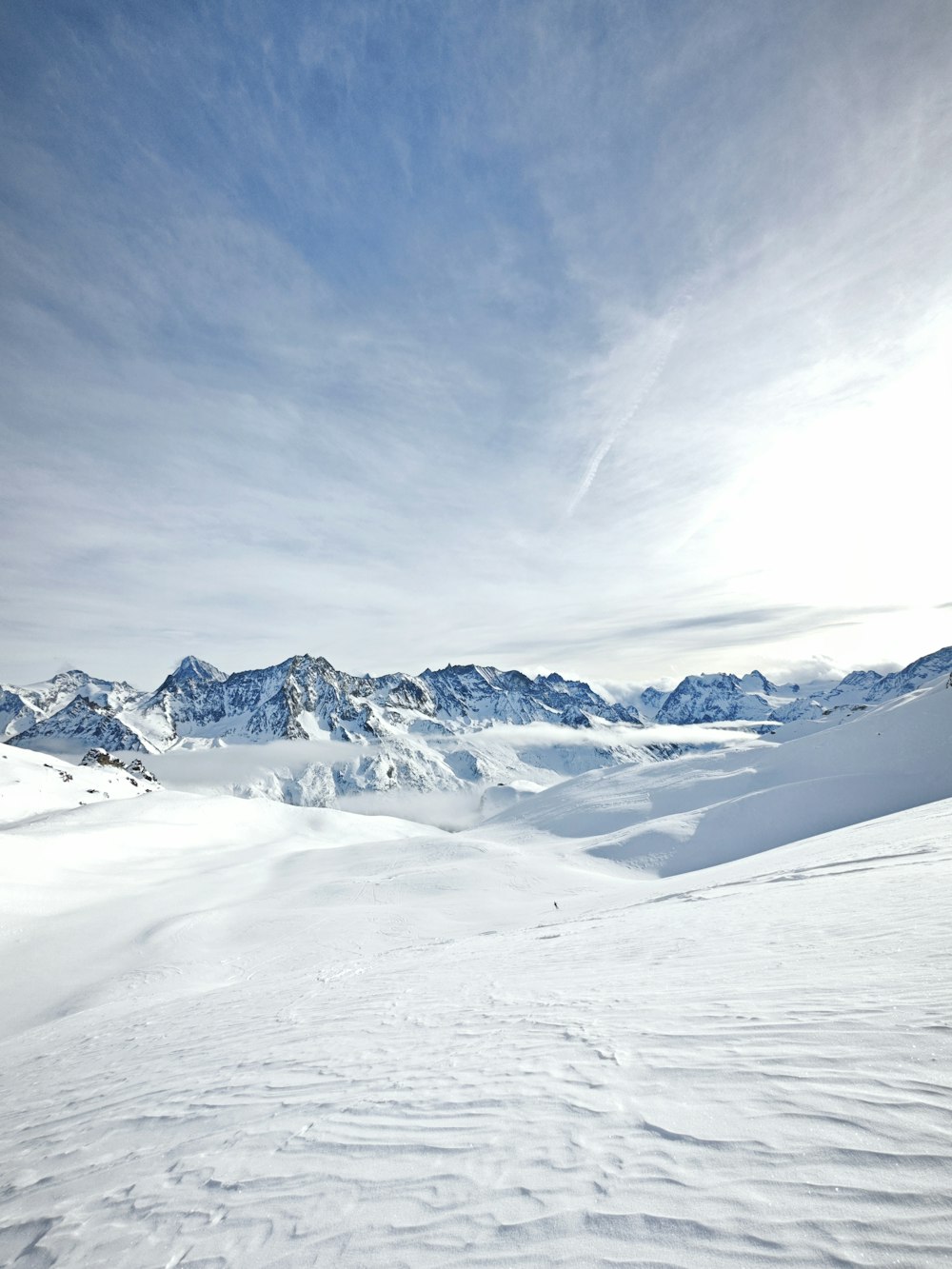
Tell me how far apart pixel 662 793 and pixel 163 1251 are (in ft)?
152

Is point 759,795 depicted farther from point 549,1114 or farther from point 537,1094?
point 549,1114

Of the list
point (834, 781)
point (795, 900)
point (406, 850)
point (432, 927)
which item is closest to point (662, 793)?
point (834, 781)

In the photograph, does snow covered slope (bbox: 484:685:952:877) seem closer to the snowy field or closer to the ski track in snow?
the snowy field

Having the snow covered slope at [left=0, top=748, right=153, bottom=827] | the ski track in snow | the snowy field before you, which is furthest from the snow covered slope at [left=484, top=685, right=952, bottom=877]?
the snow covered slope at [left=0, top=748, right=153, bottom=827]

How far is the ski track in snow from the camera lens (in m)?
2.81

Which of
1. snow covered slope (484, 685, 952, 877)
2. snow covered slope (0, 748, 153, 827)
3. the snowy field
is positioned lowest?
snow covered slope (484, 685, 952, 877)

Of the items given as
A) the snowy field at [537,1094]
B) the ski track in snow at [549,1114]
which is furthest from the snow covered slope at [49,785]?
the ski track in snow at [549,1114]

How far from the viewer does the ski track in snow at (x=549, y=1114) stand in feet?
9.21

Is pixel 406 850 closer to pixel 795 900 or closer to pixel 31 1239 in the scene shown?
pixel 795 900

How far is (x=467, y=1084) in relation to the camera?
4891mm

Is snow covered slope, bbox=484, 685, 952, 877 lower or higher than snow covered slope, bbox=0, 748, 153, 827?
lower

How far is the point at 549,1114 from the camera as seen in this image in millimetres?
4031

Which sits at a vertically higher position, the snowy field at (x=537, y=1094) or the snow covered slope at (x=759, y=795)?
the snowy field at (x=537, y=1094)

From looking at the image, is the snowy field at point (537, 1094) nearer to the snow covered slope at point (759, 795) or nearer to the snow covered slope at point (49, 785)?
the snow covered slope at point (759, 795)
